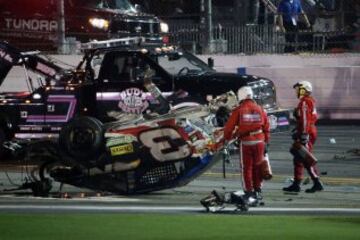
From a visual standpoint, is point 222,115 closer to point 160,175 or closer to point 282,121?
point 160,175

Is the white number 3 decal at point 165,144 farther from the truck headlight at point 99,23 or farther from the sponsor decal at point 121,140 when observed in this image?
the truck headlight at point 99,23

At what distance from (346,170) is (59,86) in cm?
490

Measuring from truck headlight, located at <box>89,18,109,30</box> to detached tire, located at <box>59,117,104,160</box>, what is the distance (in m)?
11.8

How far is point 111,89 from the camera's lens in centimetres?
1969

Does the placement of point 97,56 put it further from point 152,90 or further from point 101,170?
point 101,170

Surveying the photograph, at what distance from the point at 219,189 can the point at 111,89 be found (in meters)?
3.63

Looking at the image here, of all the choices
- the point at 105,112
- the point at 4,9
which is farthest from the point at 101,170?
the point at 4,9

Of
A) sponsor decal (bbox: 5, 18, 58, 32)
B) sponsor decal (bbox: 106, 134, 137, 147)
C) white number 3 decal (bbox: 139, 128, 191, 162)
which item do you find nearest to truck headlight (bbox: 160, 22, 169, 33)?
sponsor decal (bbox: 5, 18, 58, 32)

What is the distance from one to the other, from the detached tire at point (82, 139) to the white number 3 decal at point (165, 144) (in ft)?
2.00

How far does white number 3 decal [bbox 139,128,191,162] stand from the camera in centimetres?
1552

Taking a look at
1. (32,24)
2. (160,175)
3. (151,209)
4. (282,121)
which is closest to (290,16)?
(32,24)

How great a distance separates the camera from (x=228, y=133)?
14484 millimetres

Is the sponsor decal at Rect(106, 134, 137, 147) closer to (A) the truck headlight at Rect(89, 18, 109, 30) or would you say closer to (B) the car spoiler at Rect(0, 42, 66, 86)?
(B) the car spoiler at Rect(0, 42, 66, 86)

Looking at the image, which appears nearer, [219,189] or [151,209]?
[151,209]
